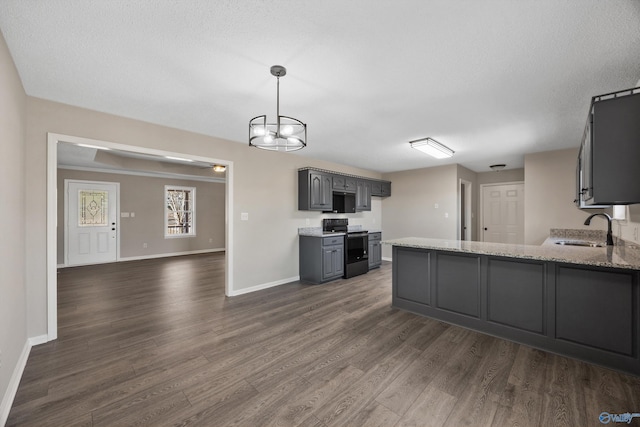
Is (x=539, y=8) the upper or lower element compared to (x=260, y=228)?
upper

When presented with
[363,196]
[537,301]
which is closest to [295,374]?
[537,301]

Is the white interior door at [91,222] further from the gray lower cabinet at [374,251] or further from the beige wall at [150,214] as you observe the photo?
the gray lower cabinet at [374,251]

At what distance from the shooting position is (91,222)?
6750 millimetres

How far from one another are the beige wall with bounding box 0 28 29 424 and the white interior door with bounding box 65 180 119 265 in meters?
4.90

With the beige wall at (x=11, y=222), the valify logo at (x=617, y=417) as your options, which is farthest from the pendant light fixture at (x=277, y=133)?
the valify logo at (x=617, y=417)

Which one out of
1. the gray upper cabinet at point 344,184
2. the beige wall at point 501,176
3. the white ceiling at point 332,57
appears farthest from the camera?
the beige wall at point 501,176

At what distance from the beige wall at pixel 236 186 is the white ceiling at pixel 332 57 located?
0.20 meters

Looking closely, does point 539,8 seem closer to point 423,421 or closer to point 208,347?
point 423,421

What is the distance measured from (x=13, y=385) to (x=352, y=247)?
15.2 ft

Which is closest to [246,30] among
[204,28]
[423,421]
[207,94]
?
[204,28]

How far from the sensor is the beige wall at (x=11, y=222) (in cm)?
180

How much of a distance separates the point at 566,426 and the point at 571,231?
4.37 m

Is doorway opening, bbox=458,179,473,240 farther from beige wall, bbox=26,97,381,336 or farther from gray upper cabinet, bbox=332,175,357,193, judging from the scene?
gray upper cabinet, bbox=332,175,357,193

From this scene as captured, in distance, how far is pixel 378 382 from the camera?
2.06 metres
